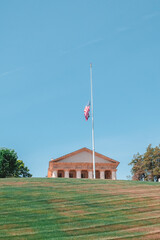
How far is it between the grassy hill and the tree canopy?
2051 inches

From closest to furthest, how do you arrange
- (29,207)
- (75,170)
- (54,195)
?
(29,207) → (54,195) → (75,170)

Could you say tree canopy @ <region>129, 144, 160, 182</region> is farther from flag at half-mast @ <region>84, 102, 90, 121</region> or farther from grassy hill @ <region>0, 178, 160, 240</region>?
grassy hill @ <region>0, 178, 160, 240</region>

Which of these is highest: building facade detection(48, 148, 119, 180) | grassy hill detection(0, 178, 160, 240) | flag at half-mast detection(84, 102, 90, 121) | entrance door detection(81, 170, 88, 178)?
flag at half-mast detection(84, 102, 90, 121)

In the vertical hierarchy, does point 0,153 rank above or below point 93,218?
above

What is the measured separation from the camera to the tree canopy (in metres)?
64.8

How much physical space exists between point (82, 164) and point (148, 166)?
17.2 metres

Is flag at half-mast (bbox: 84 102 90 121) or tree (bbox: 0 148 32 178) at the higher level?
flag at half-mast (bbox: 84 102 90 121)

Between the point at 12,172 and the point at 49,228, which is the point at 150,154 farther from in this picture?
the point at 49,228

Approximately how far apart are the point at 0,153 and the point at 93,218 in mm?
47785

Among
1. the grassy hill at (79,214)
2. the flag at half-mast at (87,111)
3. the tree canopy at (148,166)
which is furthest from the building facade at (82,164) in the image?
the grassy hill at (79,214)

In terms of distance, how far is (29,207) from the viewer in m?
11.5

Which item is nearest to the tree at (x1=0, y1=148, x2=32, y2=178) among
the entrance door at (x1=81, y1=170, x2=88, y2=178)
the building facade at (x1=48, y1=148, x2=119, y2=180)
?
the building facade at (x1=48, y1=148, x2=119, y2=180)

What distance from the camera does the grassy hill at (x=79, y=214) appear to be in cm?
873

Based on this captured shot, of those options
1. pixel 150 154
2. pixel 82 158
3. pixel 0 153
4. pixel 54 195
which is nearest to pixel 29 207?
pixel 54 195
